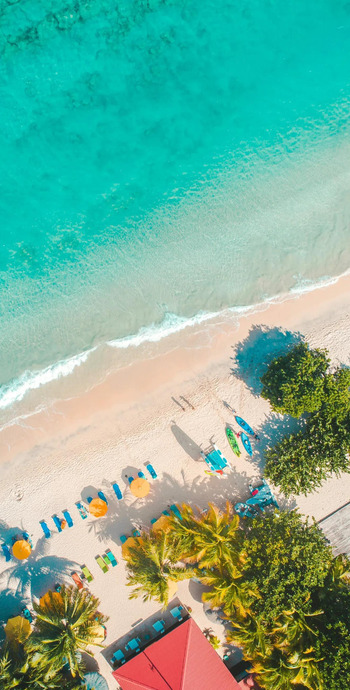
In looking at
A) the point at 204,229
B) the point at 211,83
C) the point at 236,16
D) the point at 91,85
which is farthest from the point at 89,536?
the point at 236,16

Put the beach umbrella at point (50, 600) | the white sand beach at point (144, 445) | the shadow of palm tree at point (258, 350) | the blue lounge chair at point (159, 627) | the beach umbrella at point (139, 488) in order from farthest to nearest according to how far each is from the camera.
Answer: the shadow of palm tree at point (258, 350) < the white sand beach at point (144, 445) < the blue lounge chair at point (159, 627) < the beach umbrella at point (139, 488) < the beach umbrella at point (50, 600)

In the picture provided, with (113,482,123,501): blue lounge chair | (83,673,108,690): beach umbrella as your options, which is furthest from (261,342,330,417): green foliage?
(83,673,108,690): beach umbrella

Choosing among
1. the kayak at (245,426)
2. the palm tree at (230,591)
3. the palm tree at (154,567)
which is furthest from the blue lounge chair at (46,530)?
the kayak at (245,426)

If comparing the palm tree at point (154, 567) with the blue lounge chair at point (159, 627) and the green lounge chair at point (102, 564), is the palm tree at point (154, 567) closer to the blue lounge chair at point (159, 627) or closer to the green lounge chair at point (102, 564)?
the green lounge chair at point (102, 564)

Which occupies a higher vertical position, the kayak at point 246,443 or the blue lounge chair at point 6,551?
the blue lounge chair at point 6,551

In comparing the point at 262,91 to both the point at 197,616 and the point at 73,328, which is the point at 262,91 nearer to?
the point at 73,328

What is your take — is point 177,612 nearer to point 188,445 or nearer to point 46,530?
point 46,530
